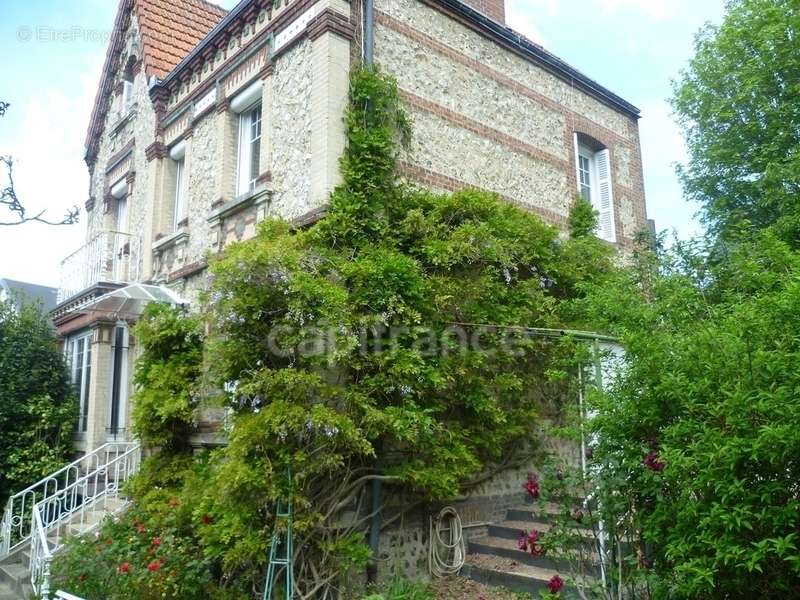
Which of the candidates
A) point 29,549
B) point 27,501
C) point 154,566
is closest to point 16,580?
point 29,549

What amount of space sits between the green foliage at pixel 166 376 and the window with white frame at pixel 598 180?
7528mm

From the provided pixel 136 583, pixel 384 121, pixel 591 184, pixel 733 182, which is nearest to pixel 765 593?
pixel 136 583

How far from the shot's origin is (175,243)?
10.6m

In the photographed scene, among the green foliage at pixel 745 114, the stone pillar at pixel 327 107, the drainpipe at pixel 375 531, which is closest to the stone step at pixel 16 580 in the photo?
the drainpipe at pixel 375 531

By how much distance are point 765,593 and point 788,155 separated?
11.3m

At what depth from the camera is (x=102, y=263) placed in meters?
12.1

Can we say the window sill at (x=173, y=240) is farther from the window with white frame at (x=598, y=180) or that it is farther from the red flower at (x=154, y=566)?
the window with white frame at (x=598, y=180)

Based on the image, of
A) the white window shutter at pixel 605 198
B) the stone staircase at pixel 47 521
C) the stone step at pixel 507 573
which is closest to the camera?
the stone step at pixel 507 573

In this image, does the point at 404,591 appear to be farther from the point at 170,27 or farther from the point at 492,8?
the point at 170,27

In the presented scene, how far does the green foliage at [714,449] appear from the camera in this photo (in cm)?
354

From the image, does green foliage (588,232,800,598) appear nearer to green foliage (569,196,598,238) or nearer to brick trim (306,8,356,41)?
brick trim (306,8,356,41)

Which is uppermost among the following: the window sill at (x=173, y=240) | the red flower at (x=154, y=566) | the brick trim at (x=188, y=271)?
the window sill at (x=173, y=240)

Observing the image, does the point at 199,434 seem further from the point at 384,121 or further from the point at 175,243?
the point at 384,121

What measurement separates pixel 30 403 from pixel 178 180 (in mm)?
4798
